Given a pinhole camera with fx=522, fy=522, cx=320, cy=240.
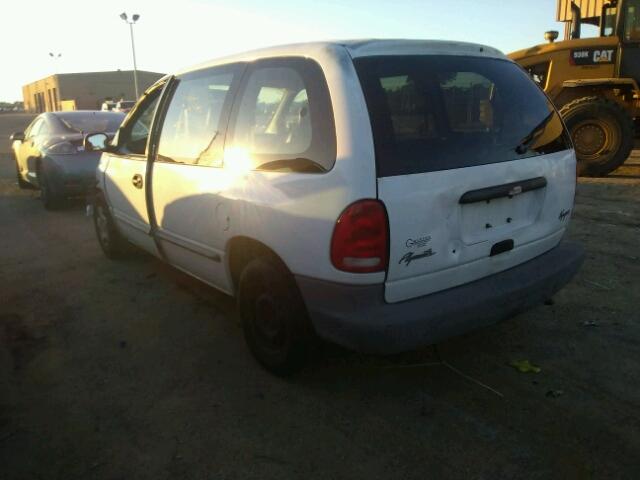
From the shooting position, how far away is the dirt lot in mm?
2312

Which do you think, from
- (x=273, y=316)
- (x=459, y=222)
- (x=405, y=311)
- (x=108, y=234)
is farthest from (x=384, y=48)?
(x=108, y=234)

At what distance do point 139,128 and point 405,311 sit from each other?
325cm

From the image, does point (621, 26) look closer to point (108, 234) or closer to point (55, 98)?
point (108, 234)

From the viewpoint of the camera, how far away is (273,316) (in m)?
2.93

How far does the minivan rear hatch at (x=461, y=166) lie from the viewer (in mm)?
2350

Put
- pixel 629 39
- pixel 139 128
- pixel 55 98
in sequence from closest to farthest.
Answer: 1. pixel 139 128
2. pixel 629 39
3. pixel 55 98

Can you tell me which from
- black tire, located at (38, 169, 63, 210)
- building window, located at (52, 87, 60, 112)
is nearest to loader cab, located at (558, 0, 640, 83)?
black tire, located at (38, 169, 63, 210)

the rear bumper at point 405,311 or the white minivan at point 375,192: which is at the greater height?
the white minivan at point 375,192

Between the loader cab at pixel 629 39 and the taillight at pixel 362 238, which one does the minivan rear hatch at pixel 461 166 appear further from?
the loader cab at pixel 629 39

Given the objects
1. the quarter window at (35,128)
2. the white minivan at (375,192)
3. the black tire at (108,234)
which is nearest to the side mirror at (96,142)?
the black tire at (108,234)

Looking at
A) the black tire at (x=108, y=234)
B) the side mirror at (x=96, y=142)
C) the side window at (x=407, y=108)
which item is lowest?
the black tire at (x=108, y=234)

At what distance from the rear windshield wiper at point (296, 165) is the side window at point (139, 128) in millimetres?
1946

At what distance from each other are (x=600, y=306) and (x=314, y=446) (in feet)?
8.23

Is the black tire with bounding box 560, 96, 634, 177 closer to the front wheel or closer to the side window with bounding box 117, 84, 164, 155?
the side window with bounding box 117, 84, 164, 155
